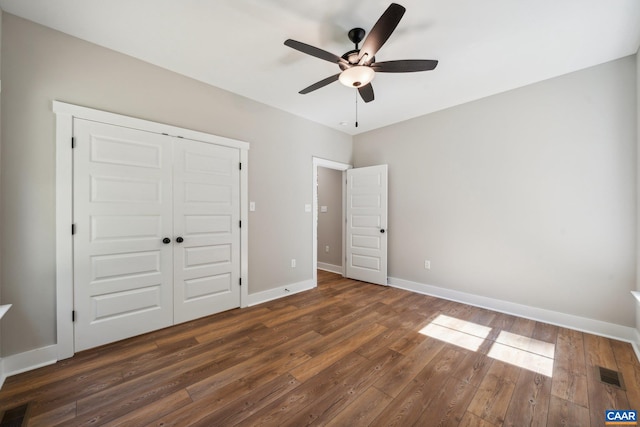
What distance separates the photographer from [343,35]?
2.22 meters

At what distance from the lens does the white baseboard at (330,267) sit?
538 centimetres

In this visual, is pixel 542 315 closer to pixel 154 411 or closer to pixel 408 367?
pixel 408 367

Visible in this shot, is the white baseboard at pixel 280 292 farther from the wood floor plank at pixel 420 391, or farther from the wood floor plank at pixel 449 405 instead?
the wood floor plank at pixel 449 405

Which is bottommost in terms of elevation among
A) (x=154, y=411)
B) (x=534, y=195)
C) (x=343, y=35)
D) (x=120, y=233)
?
(x=154, y=411)

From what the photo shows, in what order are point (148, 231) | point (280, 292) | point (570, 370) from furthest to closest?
point (280, 292) < point (148, 231) < point (570, 370)

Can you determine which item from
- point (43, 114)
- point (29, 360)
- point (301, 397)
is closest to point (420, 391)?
point (301, 397)

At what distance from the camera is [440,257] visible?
386 centimetres

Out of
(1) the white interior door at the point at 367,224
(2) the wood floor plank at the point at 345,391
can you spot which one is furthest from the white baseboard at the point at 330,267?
(2) the wood floor plank at the point at 345,391

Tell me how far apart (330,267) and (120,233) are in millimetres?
3906

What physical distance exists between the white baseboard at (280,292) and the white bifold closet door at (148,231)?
27 cm

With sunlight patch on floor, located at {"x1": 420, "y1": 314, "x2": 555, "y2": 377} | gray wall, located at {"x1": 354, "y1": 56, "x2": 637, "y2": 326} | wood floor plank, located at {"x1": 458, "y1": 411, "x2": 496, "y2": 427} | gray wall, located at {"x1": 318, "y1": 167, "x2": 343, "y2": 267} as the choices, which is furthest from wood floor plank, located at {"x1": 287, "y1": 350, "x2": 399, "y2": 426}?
gray wall, located at {"x1": 318, "y1": 167, "x2": 343, "y2": 267}

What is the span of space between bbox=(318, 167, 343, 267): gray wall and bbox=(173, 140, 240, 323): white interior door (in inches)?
102

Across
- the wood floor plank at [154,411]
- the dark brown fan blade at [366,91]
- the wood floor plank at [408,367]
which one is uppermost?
the dark brown fan blade at [366,91]

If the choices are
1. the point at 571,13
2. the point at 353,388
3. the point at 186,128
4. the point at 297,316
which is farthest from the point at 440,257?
the point at 186,128
